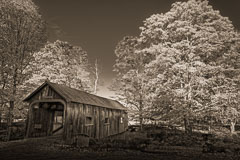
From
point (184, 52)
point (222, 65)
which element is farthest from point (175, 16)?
point (222, 65)

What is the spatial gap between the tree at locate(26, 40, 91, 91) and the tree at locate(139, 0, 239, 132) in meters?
11.3

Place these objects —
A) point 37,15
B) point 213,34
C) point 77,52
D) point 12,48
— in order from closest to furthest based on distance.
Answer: point 12,48 → point 37,15 → point 213,34 → point 77,52

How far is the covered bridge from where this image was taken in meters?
13.9

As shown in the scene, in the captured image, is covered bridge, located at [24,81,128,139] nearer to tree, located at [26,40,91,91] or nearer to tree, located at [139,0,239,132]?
tree, located at [26,40,91,91]

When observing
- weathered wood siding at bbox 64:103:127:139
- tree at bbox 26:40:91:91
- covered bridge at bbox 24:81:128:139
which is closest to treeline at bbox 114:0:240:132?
weathered wood siding at bbox 64:103:127:139

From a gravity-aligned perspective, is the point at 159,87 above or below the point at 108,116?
above

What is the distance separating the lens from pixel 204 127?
947 inches

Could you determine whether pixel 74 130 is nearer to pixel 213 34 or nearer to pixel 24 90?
pixel 24 90

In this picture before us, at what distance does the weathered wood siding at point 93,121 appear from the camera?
45.1 ft

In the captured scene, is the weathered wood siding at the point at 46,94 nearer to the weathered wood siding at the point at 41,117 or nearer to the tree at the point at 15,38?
the weathered wood siding at the point at 41,117

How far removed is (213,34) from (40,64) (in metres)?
21.4

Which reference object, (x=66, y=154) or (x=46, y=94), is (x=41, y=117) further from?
(x=66, y=154)

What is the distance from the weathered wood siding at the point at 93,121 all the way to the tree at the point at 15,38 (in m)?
5.84

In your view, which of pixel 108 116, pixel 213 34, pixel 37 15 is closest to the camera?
pixel 37 15
